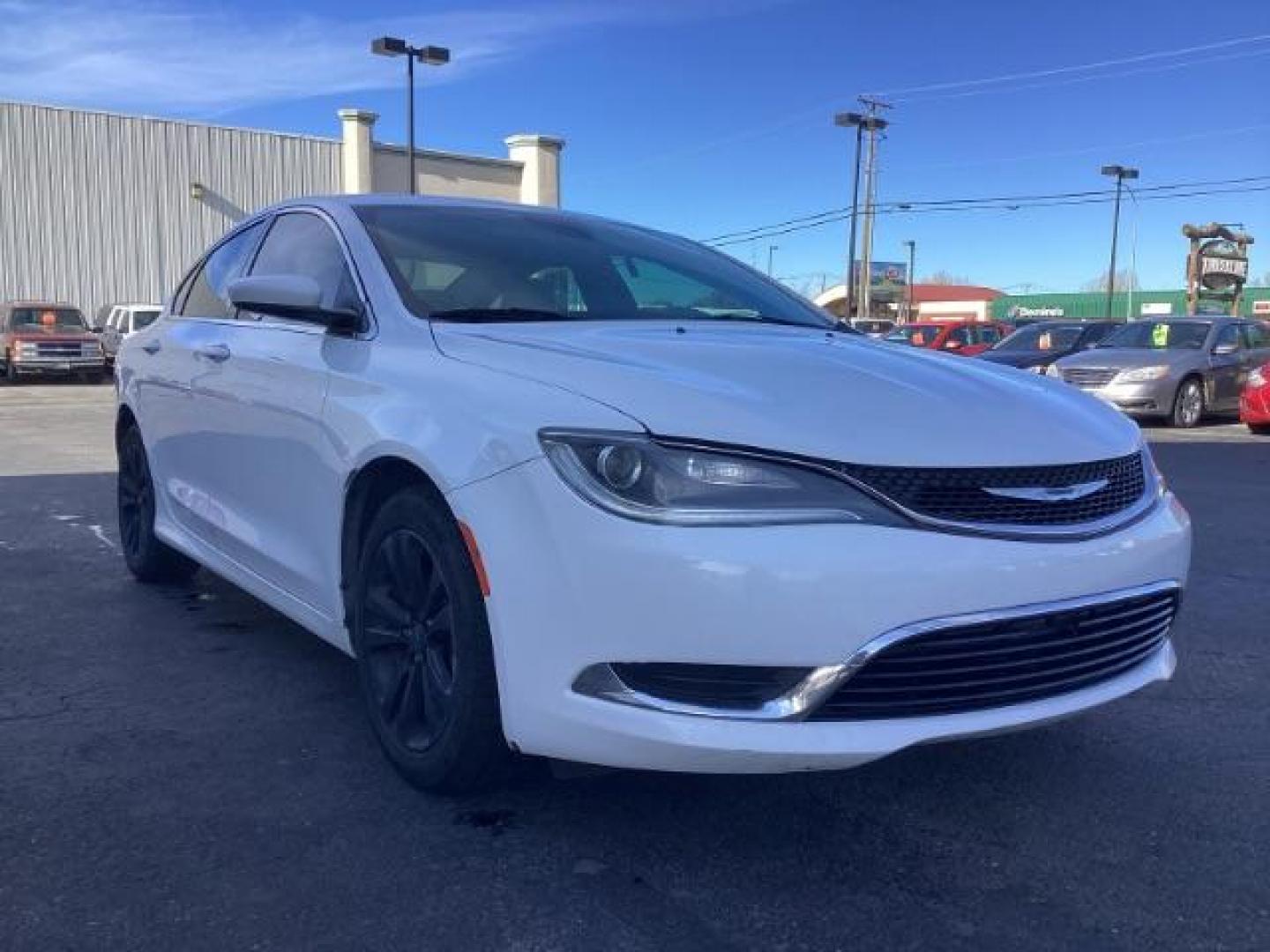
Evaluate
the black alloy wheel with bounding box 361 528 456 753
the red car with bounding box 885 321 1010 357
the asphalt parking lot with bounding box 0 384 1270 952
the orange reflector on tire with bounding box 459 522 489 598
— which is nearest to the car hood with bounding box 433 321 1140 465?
the orange reflector on tire with bounding box 459 522 489 598

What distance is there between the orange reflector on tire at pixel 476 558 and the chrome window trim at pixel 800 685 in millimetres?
323

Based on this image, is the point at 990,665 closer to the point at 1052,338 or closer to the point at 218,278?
the point at 218,278

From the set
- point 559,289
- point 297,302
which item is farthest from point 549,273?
point 297,302

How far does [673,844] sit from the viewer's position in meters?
2.88

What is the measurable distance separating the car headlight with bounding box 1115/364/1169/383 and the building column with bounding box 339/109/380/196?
24.2 metres

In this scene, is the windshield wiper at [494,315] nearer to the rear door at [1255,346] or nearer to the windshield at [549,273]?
the windshield at [549,273]

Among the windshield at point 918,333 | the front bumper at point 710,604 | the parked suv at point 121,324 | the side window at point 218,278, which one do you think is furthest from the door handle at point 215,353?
the parked suv at point 121,324

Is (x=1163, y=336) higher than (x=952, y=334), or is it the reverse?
(x=1163, y=336)

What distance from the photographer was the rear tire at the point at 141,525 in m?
5.36

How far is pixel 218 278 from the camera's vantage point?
5.00 m

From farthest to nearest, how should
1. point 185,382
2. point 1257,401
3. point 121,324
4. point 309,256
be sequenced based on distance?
point 121,324, point 1257,401, point 185,382, point 309,256

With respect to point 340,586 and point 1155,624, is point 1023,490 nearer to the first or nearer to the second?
point 1155,624

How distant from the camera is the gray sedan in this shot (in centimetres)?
1509

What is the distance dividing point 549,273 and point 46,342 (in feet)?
78.6
